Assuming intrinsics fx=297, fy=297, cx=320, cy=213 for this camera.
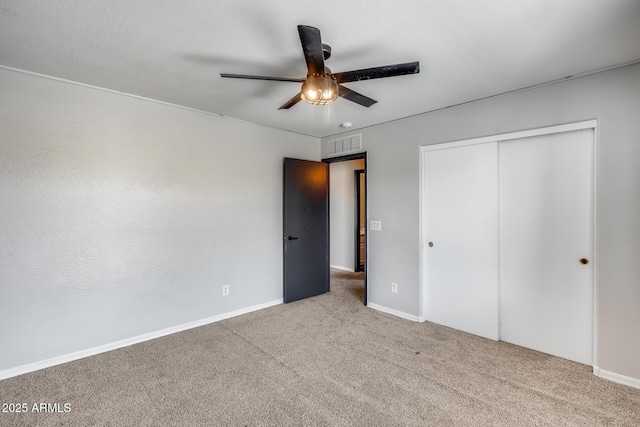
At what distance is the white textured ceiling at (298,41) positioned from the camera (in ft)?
5.49

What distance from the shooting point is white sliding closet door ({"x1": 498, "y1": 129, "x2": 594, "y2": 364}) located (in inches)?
99.8

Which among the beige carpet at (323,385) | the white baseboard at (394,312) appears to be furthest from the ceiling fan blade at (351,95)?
the white baseboard at (394,312)

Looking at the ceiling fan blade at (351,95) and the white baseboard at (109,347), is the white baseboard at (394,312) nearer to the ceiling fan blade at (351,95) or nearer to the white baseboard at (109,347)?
the white baseboard at (109,347)

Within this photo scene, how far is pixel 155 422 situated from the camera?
1876 mm

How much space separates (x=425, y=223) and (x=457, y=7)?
2.32 metres

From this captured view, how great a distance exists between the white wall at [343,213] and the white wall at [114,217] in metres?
2.66

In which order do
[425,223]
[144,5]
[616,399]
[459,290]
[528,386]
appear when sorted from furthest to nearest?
[425,223] < [459,290] < [528,386] < [616,399] < [144,5]

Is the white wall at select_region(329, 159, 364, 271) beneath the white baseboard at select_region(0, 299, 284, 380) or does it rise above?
above

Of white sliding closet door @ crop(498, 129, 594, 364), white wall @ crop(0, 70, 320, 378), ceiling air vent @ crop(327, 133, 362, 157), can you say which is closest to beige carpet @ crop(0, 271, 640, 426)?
white sliding closet door @ crop(498, 129, 594, 364)

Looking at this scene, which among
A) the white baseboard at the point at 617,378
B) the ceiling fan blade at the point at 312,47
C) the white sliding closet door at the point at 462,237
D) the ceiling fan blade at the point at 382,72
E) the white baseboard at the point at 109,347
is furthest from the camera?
the white sliding closet door at the point at 462,237

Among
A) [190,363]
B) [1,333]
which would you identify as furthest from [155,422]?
[1,333]

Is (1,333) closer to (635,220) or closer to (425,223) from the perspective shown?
(425,223)

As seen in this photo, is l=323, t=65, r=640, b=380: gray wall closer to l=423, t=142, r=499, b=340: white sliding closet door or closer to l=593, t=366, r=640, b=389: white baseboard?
l=593, t=366, r=640, b=389: white baseboard

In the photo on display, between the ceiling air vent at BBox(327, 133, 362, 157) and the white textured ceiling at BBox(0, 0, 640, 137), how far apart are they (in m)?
1.36
